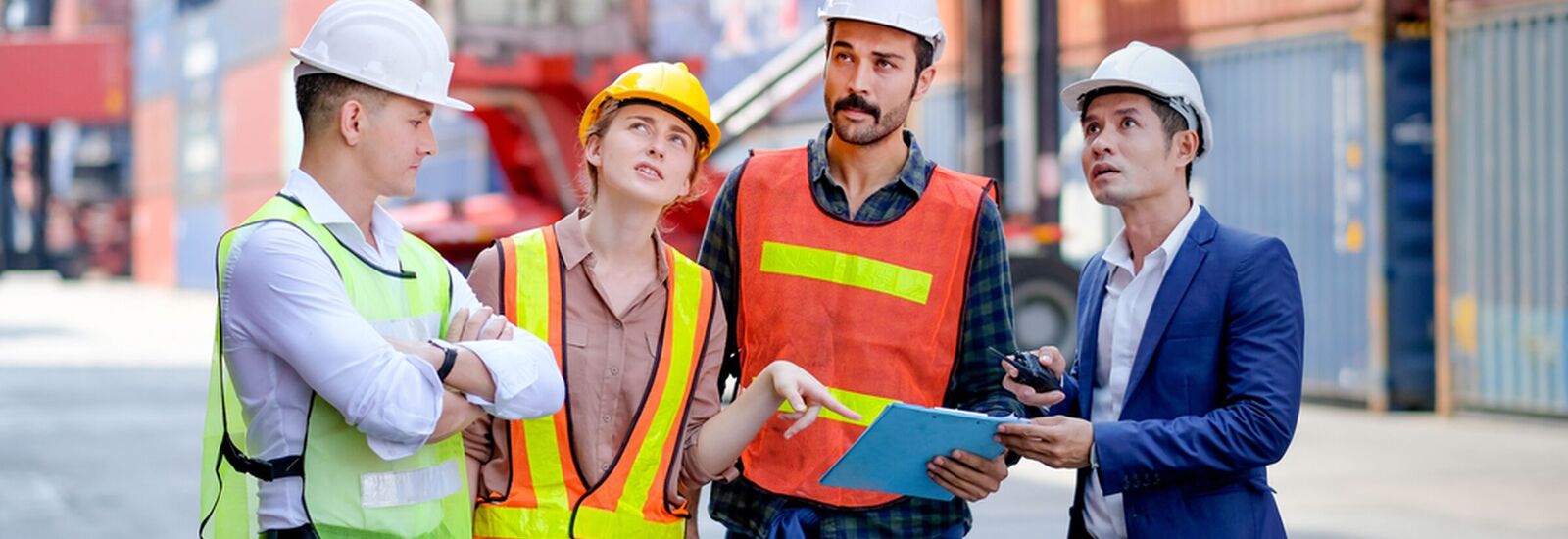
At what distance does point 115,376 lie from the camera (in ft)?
54.3

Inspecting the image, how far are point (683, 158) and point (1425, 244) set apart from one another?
10910 millimetres

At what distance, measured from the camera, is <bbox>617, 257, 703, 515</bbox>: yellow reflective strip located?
2891mm

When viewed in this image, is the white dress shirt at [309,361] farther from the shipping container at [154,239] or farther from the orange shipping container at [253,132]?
the shipping container at [154,239]

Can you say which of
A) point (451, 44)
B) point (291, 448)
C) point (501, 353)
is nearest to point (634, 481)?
point (501, 353)

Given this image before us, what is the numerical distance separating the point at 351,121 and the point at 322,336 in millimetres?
342

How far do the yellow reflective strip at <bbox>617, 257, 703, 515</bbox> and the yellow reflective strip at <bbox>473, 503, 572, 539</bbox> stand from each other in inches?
3.9

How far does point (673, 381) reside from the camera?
2.95 metres

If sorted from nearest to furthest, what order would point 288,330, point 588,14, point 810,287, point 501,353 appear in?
point 288,330 → point 501,353 → point 810,287 → point 588,14

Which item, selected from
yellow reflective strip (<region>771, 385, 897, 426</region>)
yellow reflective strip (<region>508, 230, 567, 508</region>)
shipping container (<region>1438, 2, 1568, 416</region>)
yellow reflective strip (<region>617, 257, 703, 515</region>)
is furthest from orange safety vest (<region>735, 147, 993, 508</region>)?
shipping container (<region>1438, 2, 1568, 416</region>)

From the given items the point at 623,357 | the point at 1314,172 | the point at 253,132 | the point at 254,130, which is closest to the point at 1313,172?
the point at 1314,172

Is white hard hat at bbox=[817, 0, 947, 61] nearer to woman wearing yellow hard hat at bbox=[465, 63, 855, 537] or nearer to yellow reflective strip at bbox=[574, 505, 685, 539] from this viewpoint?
woman wearing yellow hard hat at bbox=[465, 63, 855, 537]

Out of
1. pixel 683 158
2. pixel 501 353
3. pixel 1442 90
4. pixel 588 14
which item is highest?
pixel 588 14

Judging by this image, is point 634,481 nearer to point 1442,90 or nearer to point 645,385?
point 645,385

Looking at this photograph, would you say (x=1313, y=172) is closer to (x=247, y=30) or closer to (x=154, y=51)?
(x=247, y=30)
